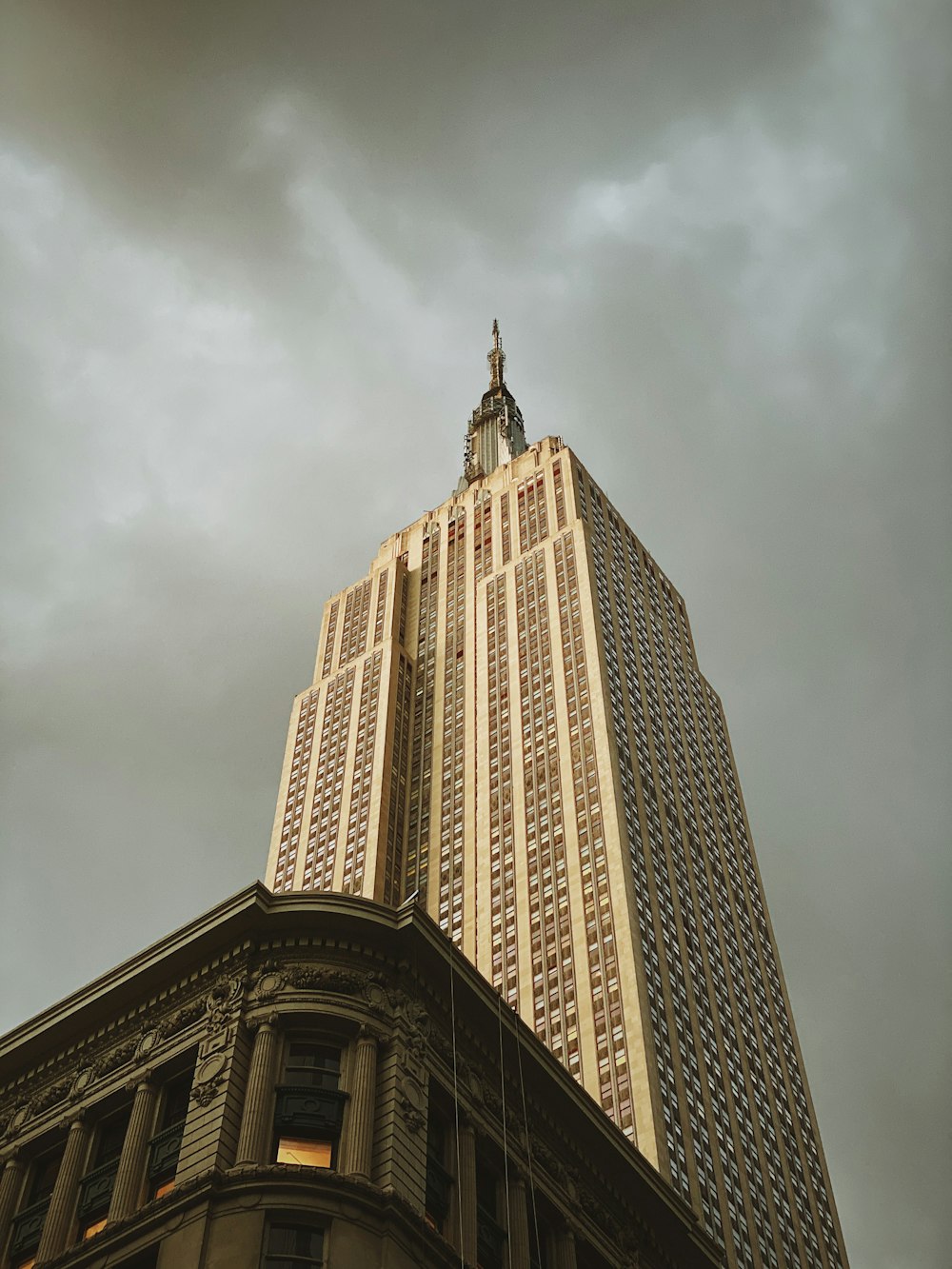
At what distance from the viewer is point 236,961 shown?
2320 inches

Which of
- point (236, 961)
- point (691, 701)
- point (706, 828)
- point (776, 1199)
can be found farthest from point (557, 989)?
point (236, 961)

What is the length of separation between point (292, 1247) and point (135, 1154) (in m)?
8.79

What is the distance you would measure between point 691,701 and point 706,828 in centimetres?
2286

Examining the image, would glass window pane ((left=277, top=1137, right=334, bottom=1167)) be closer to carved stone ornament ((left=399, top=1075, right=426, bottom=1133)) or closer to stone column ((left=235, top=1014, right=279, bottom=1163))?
stone column ((left=235, top=1014, right=279, bottom=1163))

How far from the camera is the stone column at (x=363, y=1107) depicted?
167 feet

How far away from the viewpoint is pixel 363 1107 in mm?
52781

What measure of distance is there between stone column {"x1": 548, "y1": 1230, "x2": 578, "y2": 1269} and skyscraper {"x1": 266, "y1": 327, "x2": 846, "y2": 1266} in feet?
182

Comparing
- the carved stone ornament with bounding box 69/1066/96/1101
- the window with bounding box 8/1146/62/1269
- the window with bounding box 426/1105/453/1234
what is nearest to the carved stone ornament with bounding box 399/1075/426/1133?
the window with bounding box 426/1105/453/1234

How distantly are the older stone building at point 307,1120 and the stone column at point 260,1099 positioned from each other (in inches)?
3.3

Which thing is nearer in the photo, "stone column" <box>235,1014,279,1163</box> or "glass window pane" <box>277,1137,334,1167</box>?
"stone column" <box>235,1014,279,1163</box>

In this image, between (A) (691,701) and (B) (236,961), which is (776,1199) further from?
(B) (236,961)

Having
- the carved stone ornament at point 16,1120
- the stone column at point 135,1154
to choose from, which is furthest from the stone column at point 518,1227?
the carved stone ornament at point 16,1120

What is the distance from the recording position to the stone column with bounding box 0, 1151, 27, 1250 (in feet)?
183

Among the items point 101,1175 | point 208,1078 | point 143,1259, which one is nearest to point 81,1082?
point 101,1175
